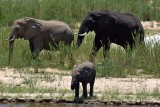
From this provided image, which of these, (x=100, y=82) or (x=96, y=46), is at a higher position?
(x=96, y=46)

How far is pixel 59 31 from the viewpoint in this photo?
58.4 ft

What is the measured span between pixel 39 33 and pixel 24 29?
44 centimetres

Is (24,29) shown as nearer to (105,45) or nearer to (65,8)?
(105,45)

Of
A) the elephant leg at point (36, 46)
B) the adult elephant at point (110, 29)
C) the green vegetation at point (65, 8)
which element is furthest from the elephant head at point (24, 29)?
the green vegetation at point (65, 8)

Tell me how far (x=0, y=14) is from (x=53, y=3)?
254cm

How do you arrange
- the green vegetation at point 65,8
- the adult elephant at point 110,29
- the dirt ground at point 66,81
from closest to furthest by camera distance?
the dirt ground at point 66,81 → the adult elephant at point 110,29 → the green vegetation at point 65,8

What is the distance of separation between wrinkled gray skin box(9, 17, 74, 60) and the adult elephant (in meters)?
0.45

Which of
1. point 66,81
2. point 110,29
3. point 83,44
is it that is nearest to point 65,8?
point 83,44

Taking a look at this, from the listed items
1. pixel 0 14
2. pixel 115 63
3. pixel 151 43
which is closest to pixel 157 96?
pixel 115 63

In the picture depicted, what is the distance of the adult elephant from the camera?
17875 mm

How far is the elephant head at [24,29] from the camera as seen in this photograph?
17109 millimetres

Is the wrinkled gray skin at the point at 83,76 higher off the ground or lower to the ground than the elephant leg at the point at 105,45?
higher

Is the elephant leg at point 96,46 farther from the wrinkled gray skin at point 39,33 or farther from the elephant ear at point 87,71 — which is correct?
the elephant ear at point 87,71

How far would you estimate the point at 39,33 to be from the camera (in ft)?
57.6
